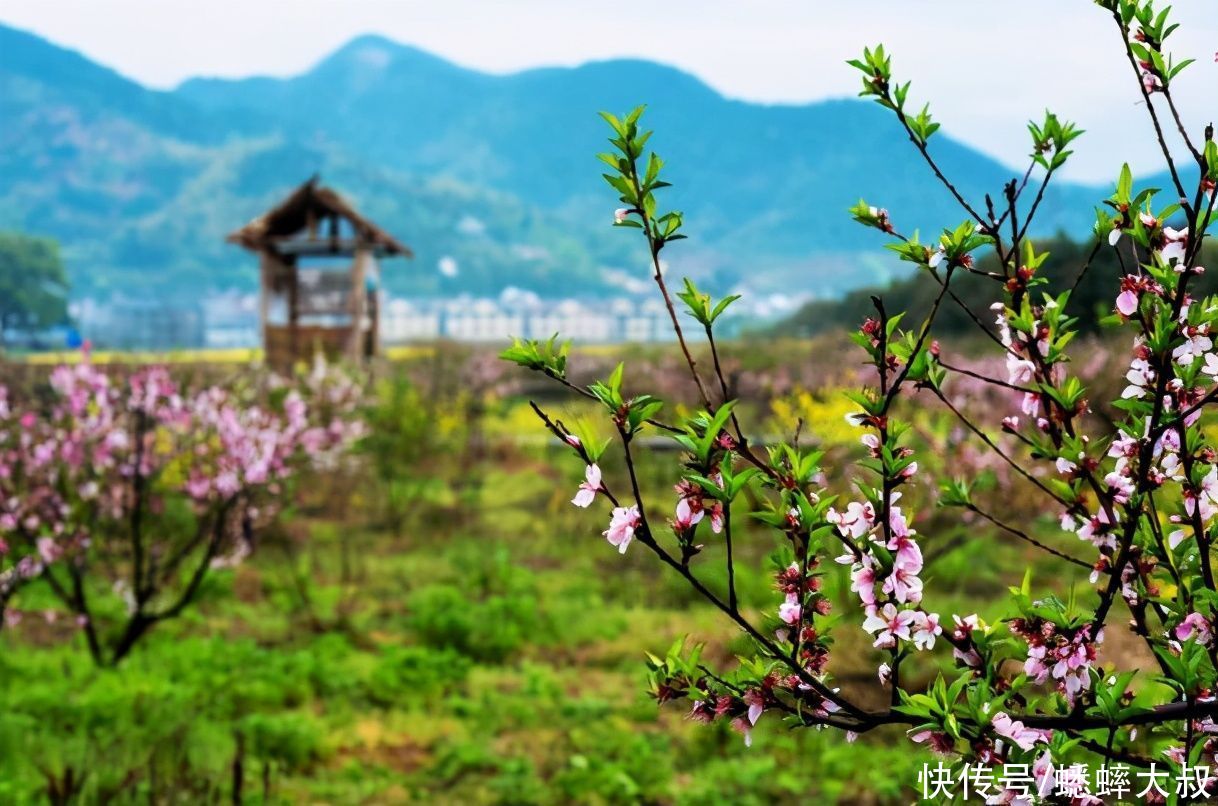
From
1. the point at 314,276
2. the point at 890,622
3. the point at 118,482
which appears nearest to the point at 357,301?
the point at 314,276

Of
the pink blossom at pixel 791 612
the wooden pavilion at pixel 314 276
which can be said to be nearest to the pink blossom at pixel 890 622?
the pink blossom at pixel 791 612

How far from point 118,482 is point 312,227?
459 inches

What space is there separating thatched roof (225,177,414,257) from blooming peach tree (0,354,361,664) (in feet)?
33.9

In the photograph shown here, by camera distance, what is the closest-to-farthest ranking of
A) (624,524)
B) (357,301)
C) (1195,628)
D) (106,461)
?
(624,524), (1195,628), (106,461), (357,301)

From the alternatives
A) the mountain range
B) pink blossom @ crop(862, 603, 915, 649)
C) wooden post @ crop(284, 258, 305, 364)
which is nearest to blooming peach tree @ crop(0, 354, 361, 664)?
pink blossom @ crop(862, 603, 915, 649)

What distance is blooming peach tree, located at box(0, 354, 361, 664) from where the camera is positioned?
21.4 feet

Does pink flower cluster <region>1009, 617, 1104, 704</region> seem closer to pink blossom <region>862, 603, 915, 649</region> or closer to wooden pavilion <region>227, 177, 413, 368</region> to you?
pink blossom <region>862, 603, 915, 649</region>

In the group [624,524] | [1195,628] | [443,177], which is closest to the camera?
[624,524]

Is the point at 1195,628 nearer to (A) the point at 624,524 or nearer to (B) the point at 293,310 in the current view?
(A) the point at 624,524

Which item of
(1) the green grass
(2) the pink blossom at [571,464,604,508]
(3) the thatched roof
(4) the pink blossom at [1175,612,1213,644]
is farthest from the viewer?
(3) the thatched roof

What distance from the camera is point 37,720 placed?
555cm

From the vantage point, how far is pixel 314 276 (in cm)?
1822

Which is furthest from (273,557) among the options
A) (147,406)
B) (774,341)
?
(774,341)

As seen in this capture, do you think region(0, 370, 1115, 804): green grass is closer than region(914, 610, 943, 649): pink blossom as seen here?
No
